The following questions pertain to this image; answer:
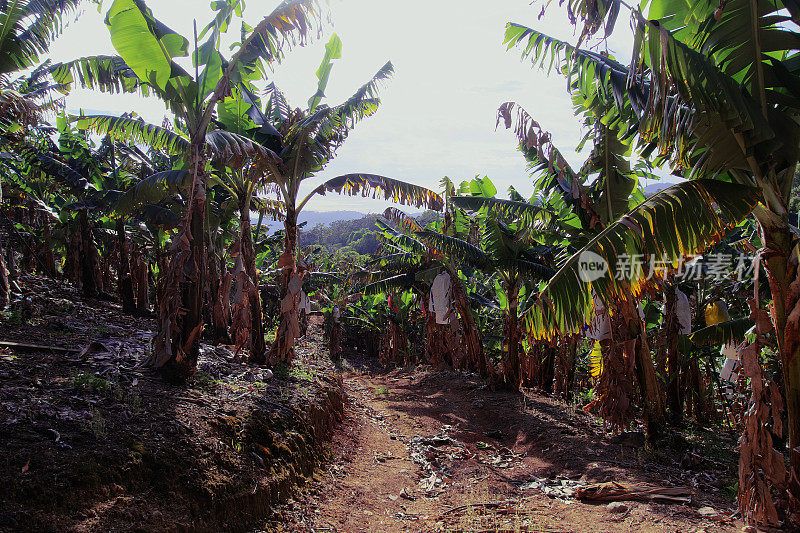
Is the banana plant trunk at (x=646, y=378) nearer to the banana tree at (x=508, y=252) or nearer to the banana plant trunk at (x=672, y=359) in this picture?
the banana plant trunk at (x=672, y=359)

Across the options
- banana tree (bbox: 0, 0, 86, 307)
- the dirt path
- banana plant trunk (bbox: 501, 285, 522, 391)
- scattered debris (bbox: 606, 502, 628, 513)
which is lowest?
the dirt path

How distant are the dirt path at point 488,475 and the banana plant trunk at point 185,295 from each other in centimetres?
236

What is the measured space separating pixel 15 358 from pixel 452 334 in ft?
39.5

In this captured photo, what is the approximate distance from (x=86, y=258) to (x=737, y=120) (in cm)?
1514

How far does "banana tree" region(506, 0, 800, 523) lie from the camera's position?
384 cm

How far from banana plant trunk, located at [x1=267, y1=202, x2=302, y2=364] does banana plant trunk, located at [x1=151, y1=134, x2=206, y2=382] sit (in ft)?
8.27

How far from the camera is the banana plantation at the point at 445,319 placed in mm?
4047

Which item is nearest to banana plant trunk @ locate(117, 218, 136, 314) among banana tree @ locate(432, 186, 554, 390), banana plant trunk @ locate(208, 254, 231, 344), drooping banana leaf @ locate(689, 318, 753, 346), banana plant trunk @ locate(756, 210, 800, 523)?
banana plant trunk @ locate(208, 254, 231, 344)

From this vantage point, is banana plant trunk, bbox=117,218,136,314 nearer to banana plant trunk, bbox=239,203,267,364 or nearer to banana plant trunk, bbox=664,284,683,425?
banana plant trunk, bbox=239,203,267,364

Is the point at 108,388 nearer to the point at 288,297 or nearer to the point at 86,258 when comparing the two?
the point at 288,297

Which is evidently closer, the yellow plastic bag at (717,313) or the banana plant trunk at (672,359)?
the banana plant trunk at (672,359)

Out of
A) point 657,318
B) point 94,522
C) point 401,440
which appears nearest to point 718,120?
point 94,522

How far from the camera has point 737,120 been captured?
401 centimetres

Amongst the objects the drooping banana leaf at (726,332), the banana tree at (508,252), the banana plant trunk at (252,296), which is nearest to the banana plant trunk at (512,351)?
the banana tree at (508,252)
